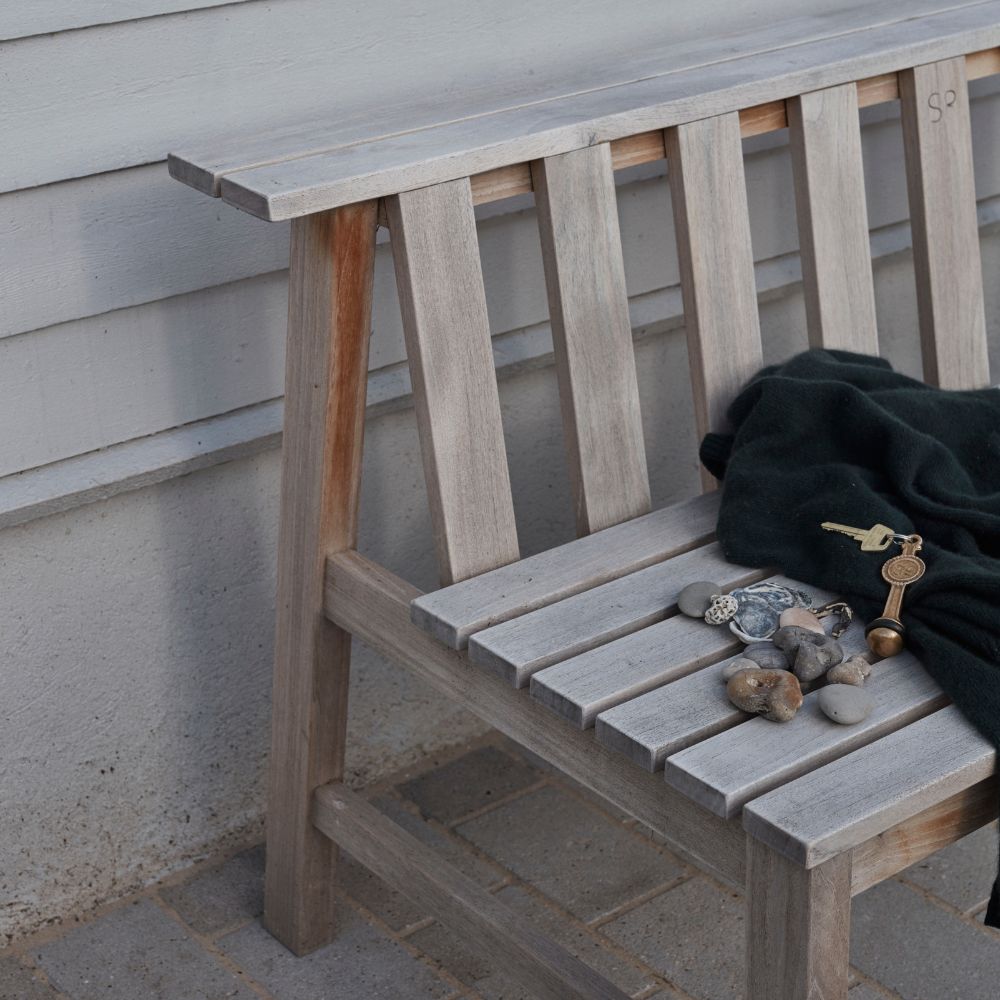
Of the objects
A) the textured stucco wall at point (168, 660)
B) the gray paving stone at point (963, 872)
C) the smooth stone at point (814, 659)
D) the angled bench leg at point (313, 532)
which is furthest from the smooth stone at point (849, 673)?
the textured stucco wall at point (168, 660)

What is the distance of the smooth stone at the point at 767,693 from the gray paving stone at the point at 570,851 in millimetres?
844

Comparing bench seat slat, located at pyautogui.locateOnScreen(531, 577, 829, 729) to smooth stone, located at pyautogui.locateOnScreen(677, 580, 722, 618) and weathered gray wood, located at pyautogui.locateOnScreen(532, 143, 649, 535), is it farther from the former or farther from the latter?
weathered gray wood, located at pyautogui.locateOnScreen(532, 143, 649, 535)

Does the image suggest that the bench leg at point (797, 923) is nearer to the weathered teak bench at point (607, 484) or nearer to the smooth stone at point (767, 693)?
the weathered teak bench at point (607, 484)

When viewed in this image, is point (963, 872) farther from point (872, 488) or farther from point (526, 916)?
point (872, 488)

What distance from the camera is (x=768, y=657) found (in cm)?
→ 150

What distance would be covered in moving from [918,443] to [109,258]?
3.45ft

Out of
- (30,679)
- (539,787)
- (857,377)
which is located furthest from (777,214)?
(30,679)

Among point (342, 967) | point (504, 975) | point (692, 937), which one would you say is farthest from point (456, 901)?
point (692, 937)

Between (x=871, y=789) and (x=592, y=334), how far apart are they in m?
0.75

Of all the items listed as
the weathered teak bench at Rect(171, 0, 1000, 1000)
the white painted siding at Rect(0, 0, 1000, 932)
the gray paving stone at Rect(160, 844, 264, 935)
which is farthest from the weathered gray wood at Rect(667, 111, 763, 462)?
the gray paving stone at Rect(160, 844, 264, 935)

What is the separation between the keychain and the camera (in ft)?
5.09

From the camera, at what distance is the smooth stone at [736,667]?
1.49 m

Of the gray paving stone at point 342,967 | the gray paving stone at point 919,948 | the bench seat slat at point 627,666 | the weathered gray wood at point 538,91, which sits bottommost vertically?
the gray paving stone at point 919,948

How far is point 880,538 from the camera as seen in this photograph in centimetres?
164
